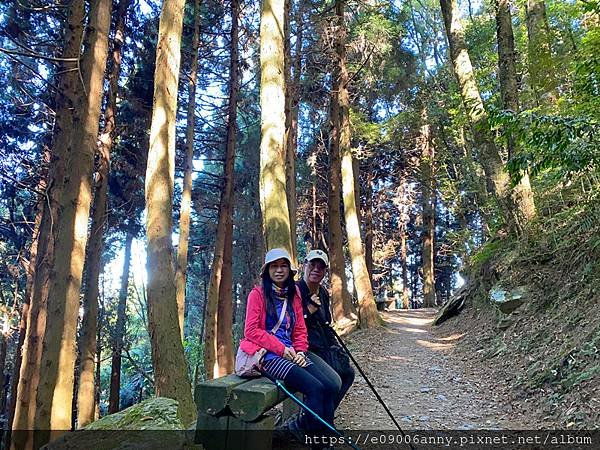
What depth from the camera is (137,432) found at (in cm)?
371

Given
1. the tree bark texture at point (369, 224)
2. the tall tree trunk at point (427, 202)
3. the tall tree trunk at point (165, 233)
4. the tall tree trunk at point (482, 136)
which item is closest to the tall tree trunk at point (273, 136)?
the tall tree trunk at point (165, 233)

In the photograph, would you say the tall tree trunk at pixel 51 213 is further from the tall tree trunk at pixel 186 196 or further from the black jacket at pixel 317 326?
the black jacket at pixel 317 326

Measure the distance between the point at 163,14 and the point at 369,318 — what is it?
9.25m

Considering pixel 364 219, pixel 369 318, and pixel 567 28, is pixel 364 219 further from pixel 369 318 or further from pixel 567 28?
pixel 567 28

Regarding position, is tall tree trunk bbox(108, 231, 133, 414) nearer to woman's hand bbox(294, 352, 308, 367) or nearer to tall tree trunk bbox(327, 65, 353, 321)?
tall tree trunk bbox(327, 65, 353, 321)

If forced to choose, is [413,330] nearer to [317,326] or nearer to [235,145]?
[235,145]

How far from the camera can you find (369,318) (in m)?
12.6

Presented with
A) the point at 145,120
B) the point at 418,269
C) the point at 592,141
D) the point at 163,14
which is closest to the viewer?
the point at 592,141

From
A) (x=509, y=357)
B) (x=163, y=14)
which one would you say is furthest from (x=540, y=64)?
(x=163, y=14)

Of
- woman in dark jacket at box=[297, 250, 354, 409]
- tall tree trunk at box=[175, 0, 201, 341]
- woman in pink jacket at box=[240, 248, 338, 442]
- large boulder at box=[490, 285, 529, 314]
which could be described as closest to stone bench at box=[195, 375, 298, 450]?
woman in pink jacket at box=[240, 248, 338, 442]

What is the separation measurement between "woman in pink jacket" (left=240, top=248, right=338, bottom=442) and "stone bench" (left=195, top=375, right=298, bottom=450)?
30 cm

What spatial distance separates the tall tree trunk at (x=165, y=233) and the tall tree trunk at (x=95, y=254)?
6.21 m

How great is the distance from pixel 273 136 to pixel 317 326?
2.83m

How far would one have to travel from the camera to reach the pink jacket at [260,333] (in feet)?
11.6
